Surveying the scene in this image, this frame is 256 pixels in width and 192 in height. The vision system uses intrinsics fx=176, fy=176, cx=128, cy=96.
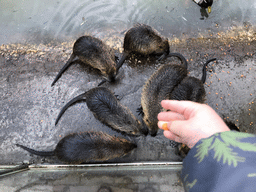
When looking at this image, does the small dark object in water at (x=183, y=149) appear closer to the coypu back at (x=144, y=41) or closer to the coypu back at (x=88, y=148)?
the coypu back at (x=88, y=148)

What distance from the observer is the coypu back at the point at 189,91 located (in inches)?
95.5

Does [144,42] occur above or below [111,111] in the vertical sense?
above

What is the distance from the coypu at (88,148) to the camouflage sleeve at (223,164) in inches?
55.0

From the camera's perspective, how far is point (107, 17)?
141 inches

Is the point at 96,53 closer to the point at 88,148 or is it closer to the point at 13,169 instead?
the point at 88,148

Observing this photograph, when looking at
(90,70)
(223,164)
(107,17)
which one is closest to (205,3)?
(107,17)

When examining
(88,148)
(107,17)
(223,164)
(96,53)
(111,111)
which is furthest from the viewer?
(107,17)

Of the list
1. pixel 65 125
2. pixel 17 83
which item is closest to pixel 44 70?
pixel 17 83

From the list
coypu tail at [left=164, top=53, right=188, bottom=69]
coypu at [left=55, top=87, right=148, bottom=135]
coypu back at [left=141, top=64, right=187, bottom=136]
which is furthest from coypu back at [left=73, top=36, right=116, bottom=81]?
coypu tail at [left=164, top=53, right=188, bottom=69]

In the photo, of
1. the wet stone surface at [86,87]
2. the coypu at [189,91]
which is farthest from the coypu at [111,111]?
the coypu at [189,91]

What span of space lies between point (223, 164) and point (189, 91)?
1520 millimetres

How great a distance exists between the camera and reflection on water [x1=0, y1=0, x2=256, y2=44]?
11.4 feet

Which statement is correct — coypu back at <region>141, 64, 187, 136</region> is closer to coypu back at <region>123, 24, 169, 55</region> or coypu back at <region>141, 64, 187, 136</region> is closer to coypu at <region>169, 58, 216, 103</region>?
coypu at <region>169, 58, 216, 103</region>

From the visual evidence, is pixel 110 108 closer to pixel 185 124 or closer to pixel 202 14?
pixel 185 124
